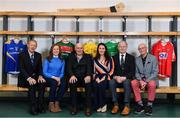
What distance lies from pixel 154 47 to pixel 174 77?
677mm

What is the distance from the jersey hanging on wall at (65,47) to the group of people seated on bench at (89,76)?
30 centimetres

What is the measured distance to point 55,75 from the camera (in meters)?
4.78

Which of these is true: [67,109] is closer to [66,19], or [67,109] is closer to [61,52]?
[61,52]

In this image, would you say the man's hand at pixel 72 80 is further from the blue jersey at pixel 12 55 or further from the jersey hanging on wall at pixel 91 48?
the blue jersey at pixel 12 55

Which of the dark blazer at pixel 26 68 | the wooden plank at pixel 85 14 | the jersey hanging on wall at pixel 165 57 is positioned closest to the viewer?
the dark blazer at pixel 26 68

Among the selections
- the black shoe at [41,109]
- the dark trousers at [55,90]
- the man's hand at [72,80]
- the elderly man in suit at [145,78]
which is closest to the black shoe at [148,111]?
the elderly man in suit at [145,78]

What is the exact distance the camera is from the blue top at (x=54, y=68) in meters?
4.78

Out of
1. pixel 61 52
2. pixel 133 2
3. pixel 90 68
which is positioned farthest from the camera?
pixel 133 2

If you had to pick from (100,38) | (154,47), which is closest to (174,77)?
(154,47)

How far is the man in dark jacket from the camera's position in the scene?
15.1 ft

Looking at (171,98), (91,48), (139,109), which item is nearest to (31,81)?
(91,48)

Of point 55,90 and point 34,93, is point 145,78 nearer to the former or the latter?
point 55,90

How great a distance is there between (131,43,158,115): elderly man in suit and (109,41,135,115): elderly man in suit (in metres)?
0.10

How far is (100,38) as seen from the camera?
5.59 m
